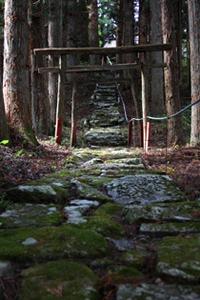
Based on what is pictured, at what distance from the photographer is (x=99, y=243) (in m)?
3.02

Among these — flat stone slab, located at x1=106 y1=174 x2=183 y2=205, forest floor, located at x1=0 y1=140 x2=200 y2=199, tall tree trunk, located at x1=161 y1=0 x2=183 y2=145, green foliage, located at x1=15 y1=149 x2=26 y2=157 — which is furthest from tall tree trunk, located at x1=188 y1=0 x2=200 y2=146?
flat stone slab, located at x1=106 y1=174 x2=183 y2=205

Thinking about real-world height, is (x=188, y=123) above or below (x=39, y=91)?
below

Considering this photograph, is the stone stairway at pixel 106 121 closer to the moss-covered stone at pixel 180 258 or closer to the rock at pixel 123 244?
the rock at pixel 123 244

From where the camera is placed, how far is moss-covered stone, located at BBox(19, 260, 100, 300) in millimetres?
2290

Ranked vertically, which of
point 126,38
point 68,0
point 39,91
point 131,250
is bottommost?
point 131,250

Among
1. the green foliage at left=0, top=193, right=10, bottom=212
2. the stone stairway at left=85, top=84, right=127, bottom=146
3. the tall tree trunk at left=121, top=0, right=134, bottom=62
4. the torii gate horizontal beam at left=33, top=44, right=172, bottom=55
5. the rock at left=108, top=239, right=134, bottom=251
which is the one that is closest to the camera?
the rock at left=108, top=239, right=134, bottom=251

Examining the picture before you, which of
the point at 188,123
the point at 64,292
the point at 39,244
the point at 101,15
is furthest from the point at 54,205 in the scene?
the point at 101,15

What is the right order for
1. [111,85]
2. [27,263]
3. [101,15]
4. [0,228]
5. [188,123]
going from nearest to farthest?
[27,263], [0,228], [188,123], [111,85], [101,15]

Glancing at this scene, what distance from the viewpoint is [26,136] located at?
912 centimetres

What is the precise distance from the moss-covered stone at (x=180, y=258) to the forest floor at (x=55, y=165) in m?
1.61

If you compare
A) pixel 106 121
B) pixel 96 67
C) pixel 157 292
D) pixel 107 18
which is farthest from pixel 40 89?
pixel 107 18

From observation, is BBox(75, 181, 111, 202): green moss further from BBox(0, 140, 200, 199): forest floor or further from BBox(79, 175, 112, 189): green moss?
BBox(0, 140, 200, 199): forest floor

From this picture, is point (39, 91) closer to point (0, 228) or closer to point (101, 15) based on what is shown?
point (0, 228)

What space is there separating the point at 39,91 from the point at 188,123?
783cm
